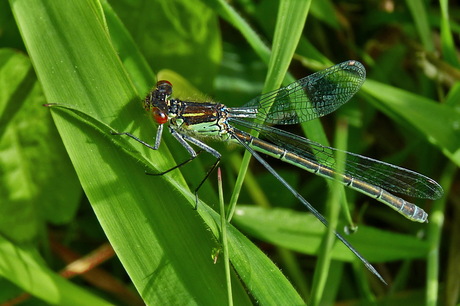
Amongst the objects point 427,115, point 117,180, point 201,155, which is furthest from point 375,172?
point 117,180

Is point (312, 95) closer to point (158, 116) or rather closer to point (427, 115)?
point (427, 115)

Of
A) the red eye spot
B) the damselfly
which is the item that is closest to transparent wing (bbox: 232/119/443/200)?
the damselfly

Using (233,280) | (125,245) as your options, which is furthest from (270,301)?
(125,245)

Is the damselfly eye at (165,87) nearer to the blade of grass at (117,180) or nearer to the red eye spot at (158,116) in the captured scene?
the red eye spot at (158,116)

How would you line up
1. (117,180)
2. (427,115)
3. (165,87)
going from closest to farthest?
1. (117,180)
2. (165,87)
3. (427,115)

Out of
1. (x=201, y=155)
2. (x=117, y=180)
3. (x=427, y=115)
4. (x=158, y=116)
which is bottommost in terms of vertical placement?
(x=117, y=180)

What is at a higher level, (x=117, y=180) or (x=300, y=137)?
(x=300, y=137)

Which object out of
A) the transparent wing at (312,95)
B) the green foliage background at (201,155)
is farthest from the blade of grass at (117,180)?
the transparent wing at (312,95)

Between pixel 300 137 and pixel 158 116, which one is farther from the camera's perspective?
pixel 300 137
